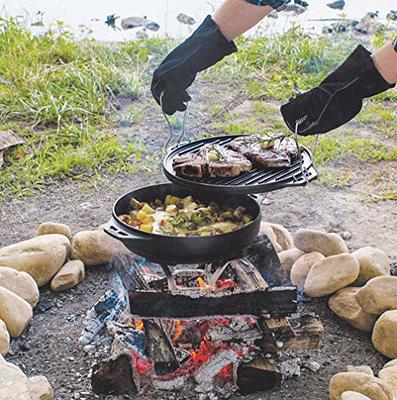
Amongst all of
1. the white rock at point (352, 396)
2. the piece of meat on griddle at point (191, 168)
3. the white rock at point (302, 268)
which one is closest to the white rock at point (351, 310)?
the white rock at point (302, 268)

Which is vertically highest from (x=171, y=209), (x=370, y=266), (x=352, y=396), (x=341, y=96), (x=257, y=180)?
(x=341, y=96)

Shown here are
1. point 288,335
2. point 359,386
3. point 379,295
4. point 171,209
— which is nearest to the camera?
point 359,386

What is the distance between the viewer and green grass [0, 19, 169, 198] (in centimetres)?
479

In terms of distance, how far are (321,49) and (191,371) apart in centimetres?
409

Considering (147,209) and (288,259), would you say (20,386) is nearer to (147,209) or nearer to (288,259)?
(147,209)

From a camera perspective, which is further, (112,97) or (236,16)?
(112,97)

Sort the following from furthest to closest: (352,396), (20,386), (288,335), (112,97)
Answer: (112,97) < (288,335) < (352,396) < (20,386)

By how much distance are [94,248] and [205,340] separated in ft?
3.12

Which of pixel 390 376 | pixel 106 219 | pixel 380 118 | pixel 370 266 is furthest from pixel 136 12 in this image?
pixel 390 376

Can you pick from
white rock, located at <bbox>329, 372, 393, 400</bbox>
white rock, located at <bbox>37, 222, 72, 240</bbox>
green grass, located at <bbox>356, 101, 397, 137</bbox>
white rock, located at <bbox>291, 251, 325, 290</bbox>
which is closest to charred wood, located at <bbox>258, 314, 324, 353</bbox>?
white rock, located at <bbox>329, 372, 393, 400</bbox>

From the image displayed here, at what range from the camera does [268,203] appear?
14.2ft

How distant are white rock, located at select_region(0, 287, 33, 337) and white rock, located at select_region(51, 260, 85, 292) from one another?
0.32 metres

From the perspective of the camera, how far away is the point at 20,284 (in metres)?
3.22

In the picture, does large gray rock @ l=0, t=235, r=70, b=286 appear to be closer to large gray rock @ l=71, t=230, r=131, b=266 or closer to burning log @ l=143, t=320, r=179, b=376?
large gray rock @ l=71, t=230, r=131, b=266
